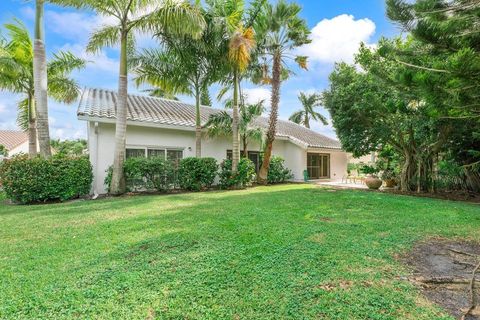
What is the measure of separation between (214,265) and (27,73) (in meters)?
14.7

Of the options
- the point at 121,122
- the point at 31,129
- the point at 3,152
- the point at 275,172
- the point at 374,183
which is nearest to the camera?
the point at 121,122

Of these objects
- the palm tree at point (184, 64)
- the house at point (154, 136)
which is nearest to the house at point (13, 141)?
the house at point (154, 136)

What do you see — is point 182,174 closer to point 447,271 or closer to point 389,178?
point 447,271

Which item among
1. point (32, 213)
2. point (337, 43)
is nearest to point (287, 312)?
point (32, 213)

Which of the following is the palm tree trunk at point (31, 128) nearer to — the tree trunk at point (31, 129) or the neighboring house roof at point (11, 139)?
the tree trunk at point (31, 129)

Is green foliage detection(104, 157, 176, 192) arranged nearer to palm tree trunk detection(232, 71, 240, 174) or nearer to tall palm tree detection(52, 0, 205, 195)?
tall palm tree detection(52, 0, 205, 195)

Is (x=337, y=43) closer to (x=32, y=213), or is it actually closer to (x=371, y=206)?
(x=371, y=206)

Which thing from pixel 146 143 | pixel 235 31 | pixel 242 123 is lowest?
pixel 146 143

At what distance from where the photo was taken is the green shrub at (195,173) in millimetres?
13039

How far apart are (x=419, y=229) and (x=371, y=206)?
9.19 feet

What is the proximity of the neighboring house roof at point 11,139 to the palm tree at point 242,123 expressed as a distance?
27998 mm

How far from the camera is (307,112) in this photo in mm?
39312

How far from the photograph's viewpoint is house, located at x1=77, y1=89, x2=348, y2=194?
40.5ft

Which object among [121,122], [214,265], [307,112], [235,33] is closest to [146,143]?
[121,122]
